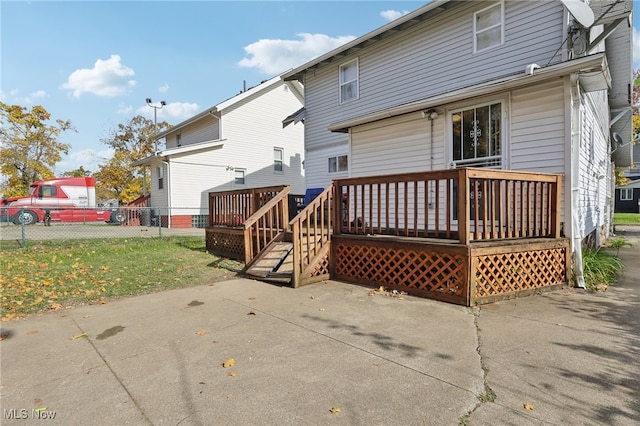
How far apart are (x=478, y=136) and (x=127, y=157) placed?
103 ft

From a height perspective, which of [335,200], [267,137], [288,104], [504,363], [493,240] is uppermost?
[288,104]

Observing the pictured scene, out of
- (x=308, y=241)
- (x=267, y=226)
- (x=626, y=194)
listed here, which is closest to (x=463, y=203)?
(x=308, y=241)

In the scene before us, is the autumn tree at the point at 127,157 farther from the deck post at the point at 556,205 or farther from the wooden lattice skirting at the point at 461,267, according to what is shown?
the deck post at the point at 556,205

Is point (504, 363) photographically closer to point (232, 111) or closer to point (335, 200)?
point (335, 200)

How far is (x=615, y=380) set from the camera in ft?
8.13

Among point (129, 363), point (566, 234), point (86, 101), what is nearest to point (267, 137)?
point (86, 101)

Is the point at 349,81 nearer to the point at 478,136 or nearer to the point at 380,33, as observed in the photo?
the point at 380,33

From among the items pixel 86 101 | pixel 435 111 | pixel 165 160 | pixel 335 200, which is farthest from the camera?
pixel 86 101

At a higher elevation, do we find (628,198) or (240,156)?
(240,156)

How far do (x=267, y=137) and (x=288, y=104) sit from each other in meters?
2.62

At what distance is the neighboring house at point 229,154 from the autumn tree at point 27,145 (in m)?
12.4

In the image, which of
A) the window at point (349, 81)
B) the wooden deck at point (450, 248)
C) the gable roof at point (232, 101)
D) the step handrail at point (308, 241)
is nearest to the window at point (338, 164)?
the window at point (349, 81)

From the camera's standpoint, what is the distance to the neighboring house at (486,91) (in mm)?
5875

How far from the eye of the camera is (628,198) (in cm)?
3628
